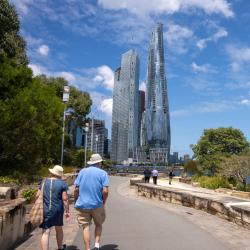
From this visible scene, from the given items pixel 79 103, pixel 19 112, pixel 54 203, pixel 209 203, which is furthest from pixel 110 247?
pixel 79 103

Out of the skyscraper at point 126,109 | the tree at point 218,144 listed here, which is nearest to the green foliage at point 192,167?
the tree at point 218,144

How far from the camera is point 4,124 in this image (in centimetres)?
1484

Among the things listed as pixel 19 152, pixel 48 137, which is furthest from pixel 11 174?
pixel 48 137

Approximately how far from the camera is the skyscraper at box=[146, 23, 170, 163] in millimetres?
187250

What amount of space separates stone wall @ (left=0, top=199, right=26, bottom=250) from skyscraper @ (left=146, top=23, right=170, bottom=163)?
17540 cm

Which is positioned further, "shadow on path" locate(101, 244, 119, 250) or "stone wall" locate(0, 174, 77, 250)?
"shadow on path" locate(101, 244, 119, 250)

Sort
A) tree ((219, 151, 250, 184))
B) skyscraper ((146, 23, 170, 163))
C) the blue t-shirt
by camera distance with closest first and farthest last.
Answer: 1. the blue t-shirt
2. tree ((219, 151, 250, 184))
3. skyscraper ((146, 23, 170, 163))

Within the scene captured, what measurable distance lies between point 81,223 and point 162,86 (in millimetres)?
181208

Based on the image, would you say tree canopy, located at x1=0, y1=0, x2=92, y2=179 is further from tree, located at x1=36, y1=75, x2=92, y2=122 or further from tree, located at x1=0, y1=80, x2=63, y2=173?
tree, located at x1=36, y1=75, x2=92, y2=122

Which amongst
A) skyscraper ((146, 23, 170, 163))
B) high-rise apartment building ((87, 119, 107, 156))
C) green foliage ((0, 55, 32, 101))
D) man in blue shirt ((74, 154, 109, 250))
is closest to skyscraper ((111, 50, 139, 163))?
skyscraper ((146, 23, 170, 163))

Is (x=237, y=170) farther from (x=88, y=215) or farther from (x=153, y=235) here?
(x=88, y=215)

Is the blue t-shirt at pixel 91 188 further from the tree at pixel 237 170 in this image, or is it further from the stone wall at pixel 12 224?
the tree at pixel 237 170

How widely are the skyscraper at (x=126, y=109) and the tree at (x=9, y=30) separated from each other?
153 m

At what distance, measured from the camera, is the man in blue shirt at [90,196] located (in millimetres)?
7125
